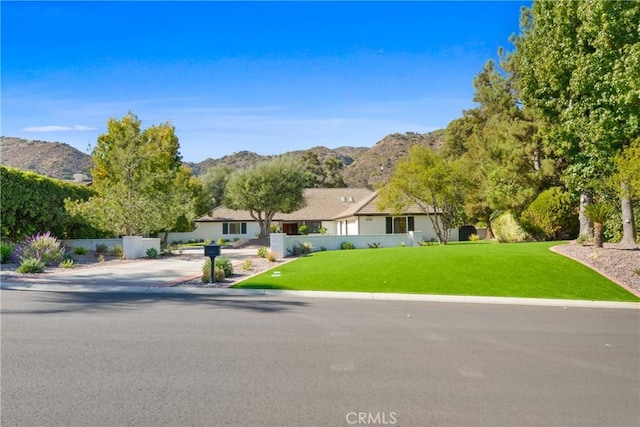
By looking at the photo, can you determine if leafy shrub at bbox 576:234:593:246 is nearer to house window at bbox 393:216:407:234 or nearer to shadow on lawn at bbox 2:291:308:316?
shadow on lawn at bbox 2:291:308:316

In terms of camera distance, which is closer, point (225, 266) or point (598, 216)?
point (225, 266)

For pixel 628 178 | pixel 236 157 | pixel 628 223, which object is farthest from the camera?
pixel 236 157

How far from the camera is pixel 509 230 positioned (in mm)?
30656

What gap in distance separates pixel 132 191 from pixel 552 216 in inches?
948

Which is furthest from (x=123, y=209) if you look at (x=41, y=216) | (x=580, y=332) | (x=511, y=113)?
(x=511, y=113)

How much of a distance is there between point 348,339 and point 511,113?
33205 mm

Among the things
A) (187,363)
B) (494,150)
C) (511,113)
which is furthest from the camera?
(511,113)

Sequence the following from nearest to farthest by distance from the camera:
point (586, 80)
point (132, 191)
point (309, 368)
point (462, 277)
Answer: point (309, 368) → point (462, 277) → point (586, 80) → point (132, 191)

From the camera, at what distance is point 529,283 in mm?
15445

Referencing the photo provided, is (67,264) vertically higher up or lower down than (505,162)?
lower down

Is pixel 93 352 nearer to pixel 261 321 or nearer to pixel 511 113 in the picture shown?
pixel 261 321

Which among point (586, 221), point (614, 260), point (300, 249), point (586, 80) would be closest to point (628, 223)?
point (614, 260)

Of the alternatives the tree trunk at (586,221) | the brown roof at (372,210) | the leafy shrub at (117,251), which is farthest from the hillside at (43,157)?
the tree trunk at (586,221)

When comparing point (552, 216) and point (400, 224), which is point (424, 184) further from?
point (400, 224)
